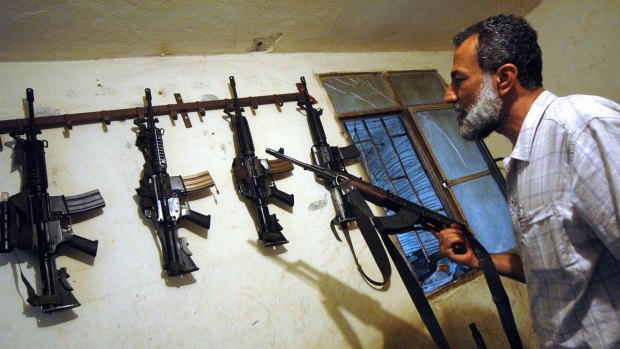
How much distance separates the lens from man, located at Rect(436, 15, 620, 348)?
83 centimetres

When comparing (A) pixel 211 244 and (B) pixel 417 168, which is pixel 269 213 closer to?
(A) pixel 211 244

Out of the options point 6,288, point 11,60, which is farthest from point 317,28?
point 6,288

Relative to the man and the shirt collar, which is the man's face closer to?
the man

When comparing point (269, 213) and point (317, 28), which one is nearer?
point (269, 213)

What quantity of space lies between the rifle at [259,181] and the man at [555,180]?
45.4 inches

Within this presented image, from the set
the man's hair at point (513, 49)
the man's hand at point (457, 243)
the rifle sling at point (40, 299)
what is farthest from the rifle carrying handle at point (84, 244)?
the man's hair at point (513, 49)

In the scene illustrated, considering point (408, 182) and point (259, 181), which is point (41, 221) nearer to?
point (259, 181)

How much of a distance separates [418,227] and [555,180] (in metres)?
0.69

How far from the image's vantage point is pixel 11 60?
184cm

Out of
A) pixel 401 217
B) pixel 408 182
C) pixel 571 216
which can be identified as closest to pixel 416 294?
pixel 401 217

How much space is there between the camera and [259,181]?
6.23 ft

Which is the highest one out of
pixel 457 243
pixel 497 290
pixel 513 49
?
pixel 513 49

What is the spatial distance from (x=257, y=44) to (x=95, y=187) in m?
1.51

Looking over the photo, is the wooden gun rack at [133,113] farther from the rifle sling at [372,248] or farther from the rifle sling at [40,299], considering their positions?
the rifle sling at [372,248]
